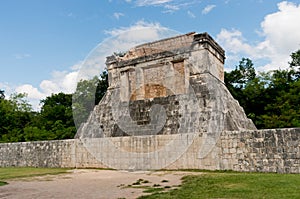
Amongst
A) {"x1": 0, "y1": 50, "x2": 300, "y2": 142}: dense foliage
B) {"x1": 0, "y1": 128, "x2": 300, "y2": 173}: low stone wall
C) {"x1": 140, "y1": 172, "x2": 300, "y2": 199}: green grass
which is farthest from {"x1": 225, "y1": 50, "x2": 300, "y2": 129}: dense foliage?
{"x1": 140, "y1": 172, "x2": 300, "y2": 199}: green grass

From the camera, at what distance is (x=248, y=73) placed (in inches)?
898

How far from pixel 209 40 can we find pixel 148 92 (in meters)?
3.11

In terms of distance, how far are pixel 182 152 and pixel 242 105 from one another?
40.1 ft

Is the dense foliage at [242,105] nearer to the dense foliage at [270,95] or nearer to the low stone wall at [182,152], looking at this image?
the dense foliage at [270,95]

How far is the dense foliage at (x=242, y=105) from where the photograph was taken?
1659 centimetres

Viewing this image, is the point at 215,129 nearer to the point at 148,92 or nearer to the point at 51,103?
the point at 148,92

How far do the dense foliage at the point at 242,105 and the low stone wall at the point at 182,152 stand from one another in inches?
136

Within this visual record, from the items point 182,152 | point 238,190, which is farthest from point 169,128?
point 238,190

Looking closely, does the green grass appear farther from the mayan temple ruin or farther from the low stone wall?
the mayan temple ruin

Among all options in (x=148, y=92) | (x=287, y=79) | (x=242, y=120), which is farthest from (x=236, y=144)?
(x=287, y=79)

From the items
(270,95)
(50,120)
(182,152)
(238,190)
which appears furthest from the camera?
(50,120)

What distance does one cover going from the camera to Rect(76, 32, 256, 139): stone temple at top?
975 cm

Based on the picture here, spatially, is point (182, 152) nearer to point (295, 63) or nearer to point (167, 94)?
point (167, 94)

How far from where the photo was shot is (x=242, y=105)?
19719 millimetres
